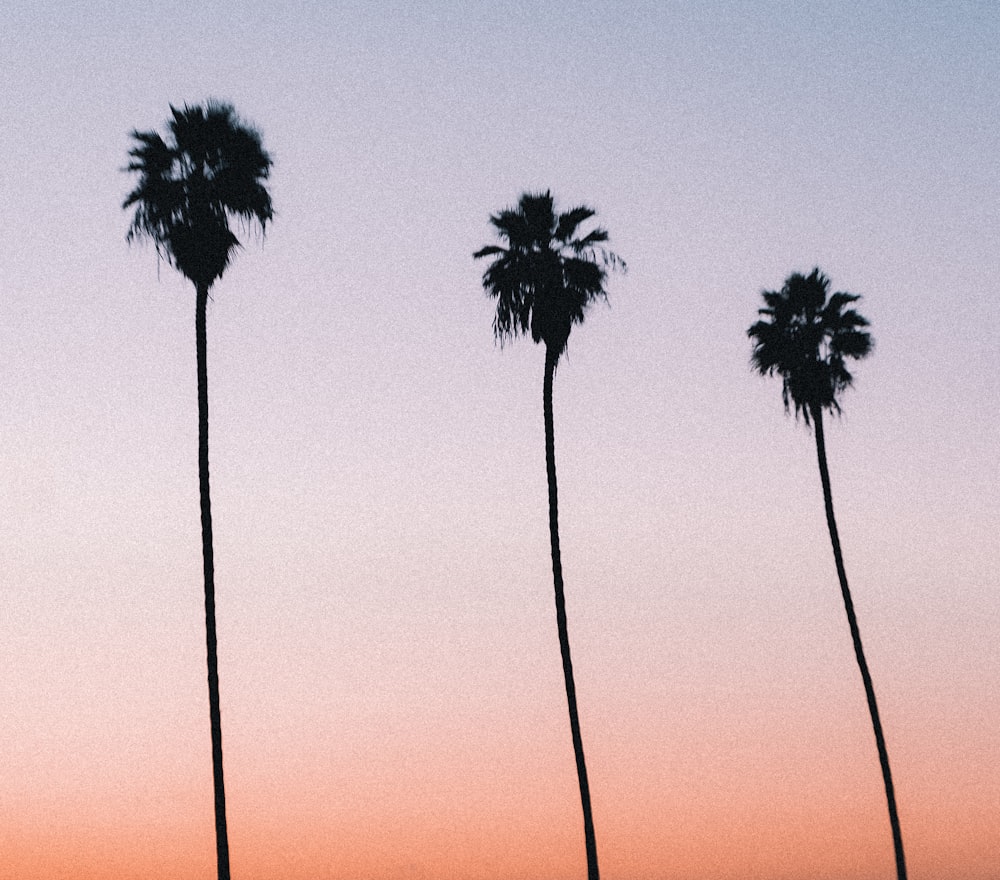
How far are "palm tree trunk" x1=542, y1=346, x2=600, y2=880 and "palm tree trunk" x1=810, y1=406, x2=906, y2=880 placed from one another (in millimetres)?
10977

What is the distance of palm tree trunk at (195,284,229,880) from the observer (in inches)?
1188

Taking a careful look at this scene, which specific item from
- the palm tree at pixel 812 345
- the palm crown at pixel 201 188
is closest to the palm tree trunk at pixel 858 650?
the palm tree at pixel 812 345

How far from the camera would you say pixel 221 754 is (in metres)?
30.8

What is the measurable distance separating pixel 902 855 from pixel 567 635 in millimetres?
13982

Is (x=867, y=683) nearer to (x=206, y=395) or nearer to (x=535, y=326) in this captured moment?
(x=535, y=326)

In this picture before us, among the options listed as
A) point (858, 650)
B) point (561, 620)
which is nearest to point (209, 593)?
point (561, 620)

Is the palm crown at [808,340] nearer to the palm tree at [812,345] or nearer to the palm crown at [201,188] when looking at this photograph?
the palm tree at [812,345]

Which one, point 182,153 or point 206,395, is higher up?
point 182,153

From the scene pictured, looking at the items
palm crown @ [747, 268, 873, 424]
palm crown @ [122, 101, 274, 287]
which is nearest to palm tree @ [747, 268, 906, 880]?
palm crown @ [747, 268, 873, 424]

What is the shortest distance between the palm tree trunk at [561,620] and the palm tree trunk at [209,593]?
33.6 feet

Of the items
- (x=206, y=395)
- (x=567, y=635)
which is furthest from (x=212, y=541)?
(x=567, y=635)

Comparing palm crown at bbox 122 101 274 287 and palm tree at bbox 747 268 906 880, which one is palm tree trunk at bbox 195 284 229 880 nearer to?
palm crown at bbox 122 101 274 287

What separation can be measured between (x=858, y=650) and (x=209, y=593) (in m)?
22.4

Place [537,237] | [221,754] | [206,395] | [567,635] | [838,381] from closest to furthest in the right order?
1. [221,754]
2. [206,395]
3. [567,635]
4. [537,237]
5. [838,381]
